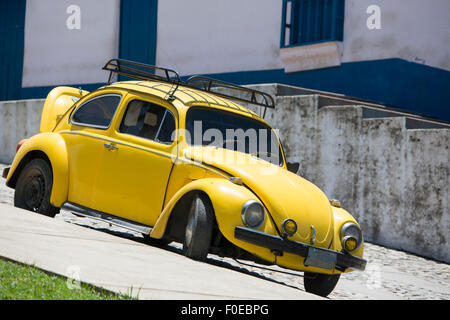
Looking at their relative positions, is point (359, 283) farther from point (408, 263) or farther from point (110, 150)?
point (110, 150)

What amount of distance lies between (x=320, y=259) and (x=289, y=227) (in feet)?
1.27

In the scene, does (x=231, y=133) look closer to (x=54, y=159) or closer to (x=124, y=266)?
(x=54, y=159)

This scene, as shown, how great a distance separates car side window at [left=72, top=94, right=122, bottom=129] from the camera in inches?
293

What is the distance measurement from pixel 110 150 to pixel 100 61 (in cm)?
1331

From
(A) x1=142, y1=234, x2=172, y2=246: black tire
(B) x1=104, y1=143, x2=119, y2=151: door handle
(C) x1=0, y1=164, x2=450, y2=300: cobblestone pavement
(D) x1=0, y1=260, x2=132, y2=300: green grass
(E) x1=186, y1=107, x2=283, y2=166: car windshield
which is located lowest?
(C) x1=0, y1=164, x2=450, y2=300: cobblestone pavement

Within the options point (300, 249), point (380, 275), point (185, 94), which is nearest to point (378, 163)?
point (380, 275)

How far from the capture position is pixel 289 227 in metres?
5.77

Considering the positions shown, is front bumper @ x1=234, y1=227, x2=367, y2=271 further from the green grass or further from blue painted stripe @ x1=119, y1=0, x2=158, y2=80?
blue painted stripe @ x1=119, y1=0, x2=158, y2=80

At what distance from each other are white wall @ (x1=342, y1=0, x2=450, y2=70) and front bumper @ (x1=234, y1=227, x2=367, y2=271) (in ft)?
26.5

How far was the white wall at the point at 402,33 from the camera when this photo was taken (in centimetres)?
1306

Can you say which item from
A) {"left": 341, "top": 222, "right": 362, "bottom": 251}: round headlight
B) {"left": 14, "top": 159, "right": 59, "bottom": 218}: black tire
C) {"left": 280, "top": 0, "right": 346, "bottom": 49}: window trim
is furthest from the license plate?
{"left": 280, "top": 0, "right": 346, "bottom": 49}: window trim

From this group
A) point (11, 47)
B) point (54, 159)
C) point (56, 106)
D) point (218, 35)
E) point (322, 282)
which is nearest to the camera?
point (322, 282)

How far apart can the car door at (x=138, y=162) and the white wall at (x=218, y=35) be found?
8801mm

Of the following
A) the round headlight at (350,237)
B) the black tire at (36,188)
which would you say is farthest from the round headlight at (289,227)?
the black tire at (36,188)
